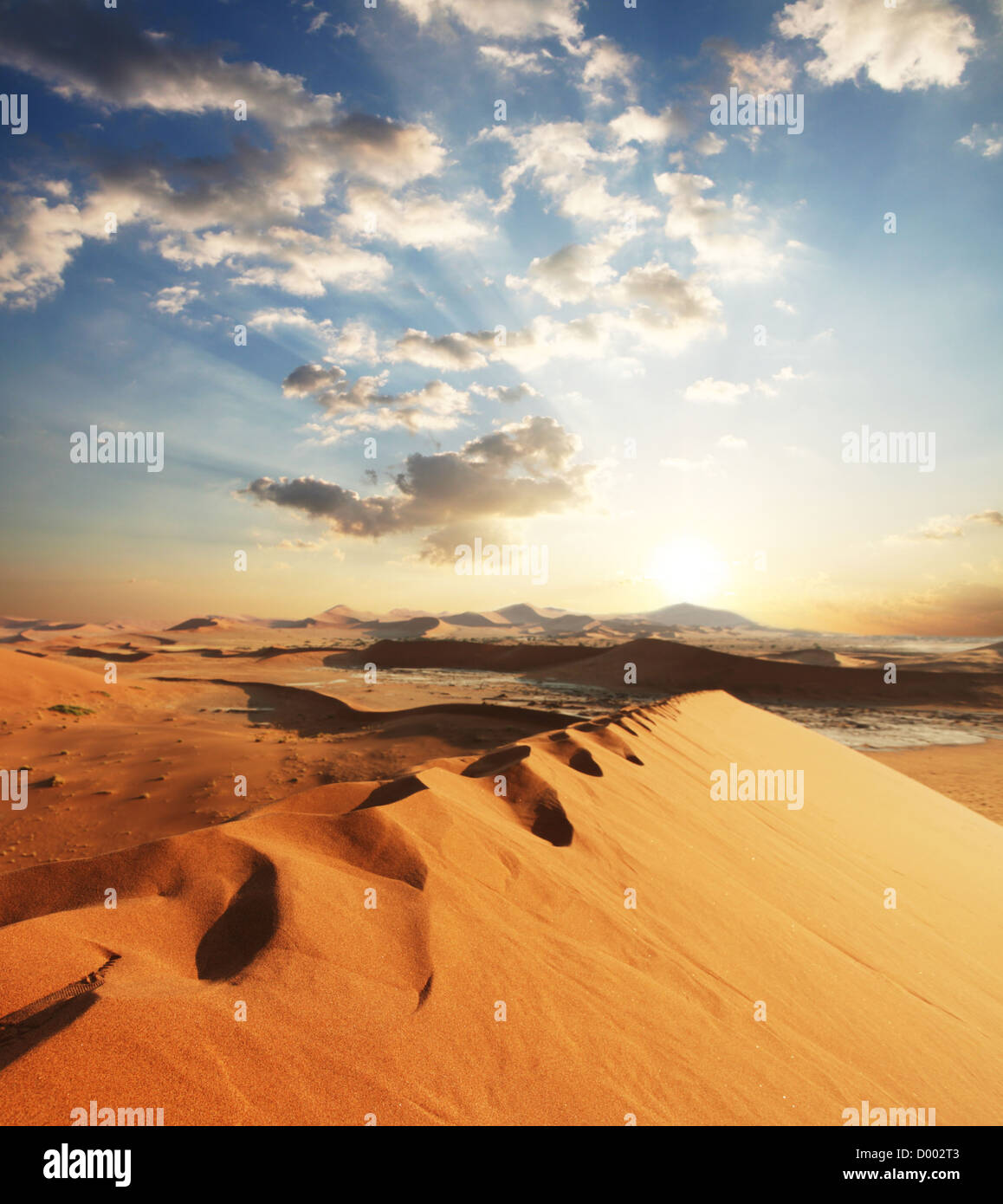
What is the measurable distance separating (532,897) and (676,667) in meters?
29.0

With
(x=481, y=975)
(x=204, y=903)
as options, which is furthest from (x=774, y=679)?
(x=204, y=903)

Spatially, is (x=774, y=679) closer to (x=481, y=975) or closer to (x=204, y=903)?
(x=481, y=975)

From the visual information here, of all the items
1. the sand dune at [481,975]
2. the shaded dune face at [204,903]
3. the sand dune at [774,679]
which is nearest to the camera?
the sand dune at [481,975]

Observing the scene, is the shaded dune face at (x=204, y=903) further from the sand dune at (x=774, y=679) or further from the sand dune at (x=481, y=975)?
the sand dune at (x=774, y=679)

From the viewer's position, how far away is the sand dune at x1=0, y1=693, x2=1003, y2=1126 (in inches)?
60.7

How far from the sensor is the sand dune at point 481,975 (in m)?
1.54

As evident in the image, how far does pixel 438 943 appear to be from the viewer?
2.25 meters

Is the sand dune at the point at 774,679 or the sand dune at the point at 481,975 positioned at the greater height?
the sand dune at the point at 481,975

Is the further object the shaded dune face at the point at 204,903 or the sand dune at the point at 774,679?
the sand dune at the point at 774,679

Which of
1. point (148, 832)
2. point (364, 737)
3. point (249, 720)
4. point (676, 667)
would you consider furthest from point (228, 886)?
point (676, 667)

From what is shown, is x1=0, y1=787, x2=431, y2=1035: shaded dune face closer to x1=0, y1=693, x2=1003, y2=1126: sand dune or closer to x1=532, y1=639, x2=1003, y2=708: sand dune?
x1=0, y1=693, x2=1003, y2=1126: sand dune

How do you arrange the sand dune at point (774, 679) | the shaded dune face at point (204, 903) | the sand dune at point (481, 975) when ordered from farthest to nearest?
1. the sand dune at point (774, 679)
2. the shaded dune face at point (204, 903)
3. the sand dune at point (481, 975)

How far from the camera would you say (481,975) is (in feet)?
7.09

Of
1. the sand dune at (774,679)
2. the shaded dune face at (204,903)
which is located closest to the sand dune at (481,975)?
the shaded dune face at (204,903)
